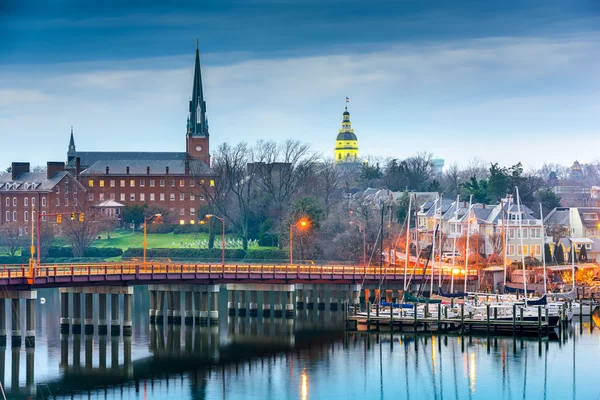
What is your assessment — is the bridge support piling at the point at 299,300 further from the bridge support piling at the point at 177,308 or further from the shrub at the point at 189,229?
the shrub at the point at 189,229

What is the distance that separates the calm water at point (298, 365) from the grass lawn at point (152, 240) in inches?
Answer: 3192

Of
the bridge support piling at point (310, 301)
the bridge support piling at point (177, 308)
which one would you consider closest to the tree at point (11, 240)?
the bridge support piling at point (310, 301)

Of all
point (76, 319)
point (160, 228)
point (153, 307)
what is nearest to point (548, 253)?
point (153, 307)

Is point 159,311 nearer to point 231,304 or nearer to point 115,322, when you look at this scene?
point 115,322

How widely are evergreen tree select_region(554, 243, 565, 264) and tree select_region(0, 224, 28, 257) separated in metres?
81.3

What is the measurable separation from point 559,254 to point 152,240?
7065 centimetres

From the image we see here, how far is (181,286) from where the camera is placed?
101938 mm

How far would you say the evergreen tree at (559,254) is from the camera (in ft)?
451

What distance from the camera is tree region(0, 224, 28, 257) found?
180 metres

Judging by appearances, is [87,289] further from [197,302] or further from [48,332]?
[197,302]

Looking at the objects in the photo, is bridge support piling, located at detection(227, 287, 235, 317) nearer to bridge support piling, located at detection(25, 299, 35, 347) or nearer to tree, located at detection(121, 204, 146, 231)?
bridge support piling, located at detection(25, 299, 35, 347)

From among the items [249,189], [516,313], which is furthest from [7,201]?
[516,313]

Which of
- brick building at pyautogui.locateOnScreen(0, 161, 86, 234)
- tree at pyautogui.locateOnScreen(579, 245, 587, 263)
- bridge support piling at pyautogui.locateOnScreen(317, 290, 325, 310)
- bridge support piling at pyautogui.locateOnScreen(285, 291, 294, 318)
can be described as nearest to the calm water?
bridge support piling at pyautogui.locateOnScreen(285, 291, 294, 318)

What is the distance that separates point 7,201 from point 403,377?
13228 cm
